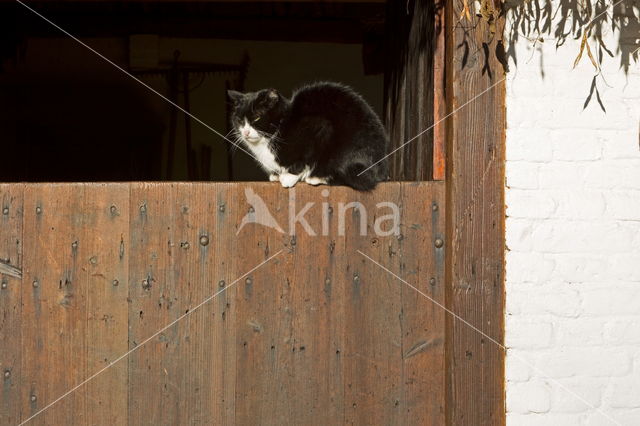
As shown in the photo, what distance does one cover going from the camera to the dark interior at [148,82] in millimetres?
4848

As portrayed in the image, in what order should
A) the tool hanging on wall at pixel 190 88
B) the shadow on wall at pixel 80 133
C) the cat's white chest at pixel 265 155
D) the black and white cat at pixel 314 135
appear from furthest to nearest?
the shadow on wall at pixel 80 133
the tool hanging on wall at pixel 190 88
the cat's white chest at pixel 265 155
the black and white cat at pixel 314 135

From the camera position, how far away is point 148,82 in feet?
17.0

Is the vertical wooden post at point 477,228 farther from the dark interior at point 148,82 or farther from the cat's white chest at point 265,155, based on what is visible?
the dark interior at point 148,82

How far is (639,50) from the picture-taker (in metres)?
2.44

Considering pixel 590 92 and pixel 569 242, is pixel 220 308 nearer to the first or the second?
pixel 569 242

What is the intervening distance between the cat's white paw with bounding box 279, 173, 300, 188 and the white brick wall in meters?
0.71

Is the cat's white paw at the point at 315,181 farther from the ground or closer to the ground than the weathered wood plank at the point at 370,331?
farther from the ground

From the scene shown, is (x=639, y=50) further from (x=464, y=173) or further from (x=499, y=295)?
(x=499, y=295)

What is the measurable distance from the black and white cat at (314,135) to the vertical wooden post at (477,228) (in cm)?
34

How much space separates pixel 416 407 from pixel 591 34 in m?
1.35

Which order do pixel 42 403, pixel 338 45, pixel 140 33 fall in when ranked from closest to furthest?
pixel 42 403, pixel 140 33, pixel 338 45

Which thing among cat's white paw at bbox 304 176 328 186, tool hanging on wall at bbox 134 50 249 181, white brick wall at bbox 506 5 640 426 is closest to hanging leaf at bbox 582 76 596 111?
white brick wall at bbox 506 5 640 426

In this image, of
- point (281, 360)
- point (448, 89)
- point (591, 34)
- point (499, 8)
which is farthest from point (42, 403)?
point (591, 34)

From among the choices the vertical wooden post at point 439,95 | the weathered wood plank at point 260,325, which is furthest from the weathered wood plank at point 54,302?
the vertical wooden post at point 439,95
